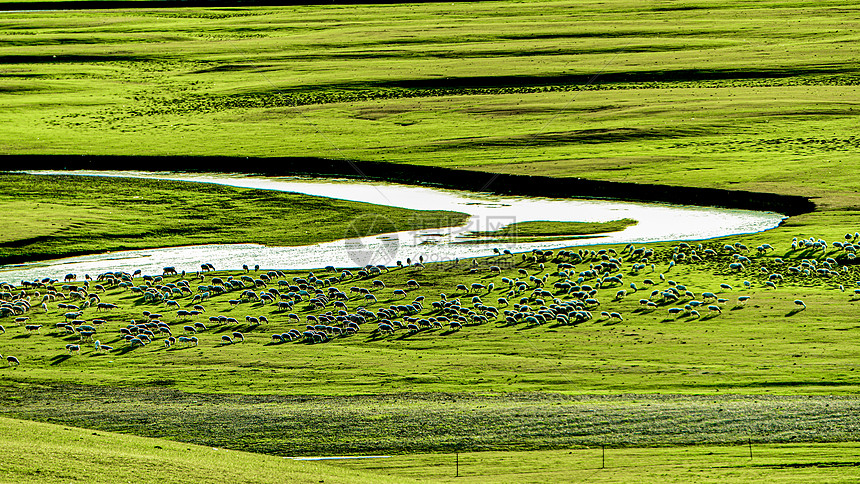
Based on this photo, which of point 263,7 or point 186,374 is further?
point 263,7

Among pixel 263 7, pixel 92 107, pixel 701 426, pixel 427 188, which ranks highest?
pixel 263 7

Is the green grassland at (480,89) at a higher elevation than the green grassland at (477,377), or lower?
higher

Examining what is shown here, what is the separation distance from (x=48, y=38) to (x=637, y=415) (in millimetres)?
116051

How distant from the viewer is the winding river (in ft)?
147

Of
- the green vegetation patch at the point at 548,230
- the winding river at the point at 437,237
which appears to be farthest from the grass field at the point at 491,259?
the green vegetation patch at the point at 548,230

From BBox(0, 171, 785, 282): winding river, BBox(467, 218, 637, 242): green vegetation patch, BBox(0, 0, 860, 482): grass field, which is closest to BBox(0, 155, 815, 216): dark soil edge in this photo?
BBox(0, 171, 785, 282): winding river

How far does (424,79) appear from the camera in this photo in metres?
90.1

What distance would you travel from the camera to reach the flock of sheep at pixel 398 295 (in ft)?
112

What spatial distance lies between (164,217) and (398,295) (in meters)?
20.2

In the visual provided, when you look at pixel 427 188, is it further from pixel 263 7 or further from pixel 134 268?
pixel 263 7

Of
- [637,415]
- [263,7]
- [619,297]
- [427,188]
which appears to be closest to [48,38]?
[263,7]

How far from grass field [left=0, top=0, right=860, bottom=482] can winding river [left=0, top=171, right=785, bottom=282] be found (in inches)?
85.7

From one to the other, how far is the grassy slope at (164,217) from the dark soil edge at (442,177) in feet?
20.1

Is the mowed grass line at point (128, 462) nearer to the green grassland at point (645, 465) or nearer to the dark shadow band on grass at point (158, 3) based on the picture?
Result: the green grassland at point (645, 465)
